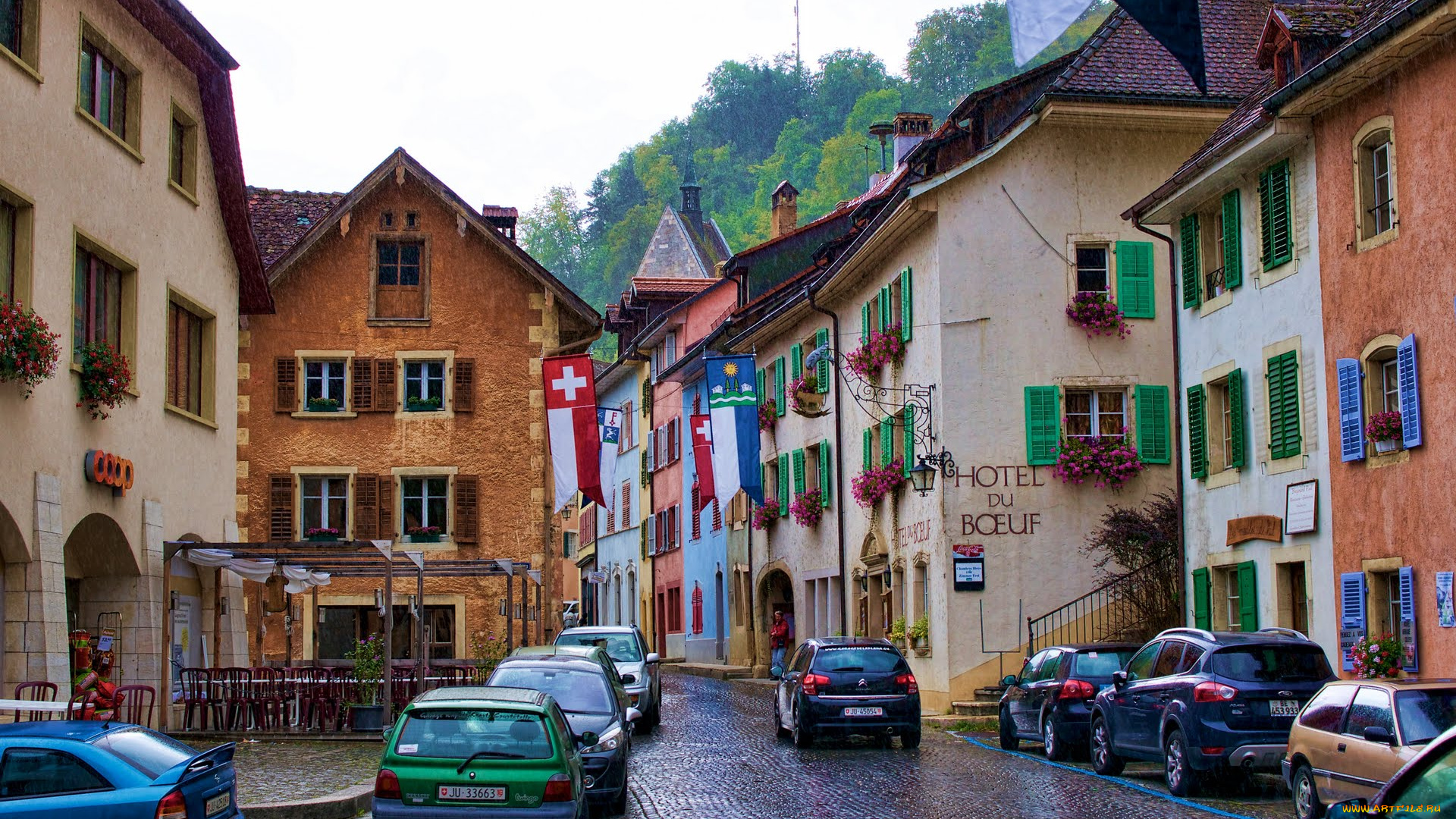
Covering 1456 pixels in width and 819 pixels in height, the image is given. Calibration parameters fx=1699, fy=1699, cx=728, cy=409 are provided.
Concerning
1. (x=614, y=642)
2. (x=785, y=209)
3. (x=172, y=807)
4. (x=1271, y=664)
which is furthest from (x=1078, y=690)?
(x=785, y=209)

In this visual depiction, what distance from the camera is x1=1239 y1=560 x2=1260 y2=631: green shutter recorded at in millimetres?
22203

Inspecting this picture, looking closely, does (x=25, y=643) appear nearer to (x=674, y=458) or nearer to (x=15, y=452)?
(x=15, y=452)

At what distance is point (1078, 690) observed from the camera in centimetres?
2027

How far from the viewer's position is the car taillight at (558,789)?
11.6 meters

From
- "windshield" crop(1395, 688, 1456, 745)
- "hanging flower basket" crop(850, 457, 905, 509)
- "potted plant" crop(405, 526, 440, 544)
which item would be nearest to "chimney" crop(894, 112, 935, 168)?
"hanging flower basket" crop(850, 457, 905, 509)

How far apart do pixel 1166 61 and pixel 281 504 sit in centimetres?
1928

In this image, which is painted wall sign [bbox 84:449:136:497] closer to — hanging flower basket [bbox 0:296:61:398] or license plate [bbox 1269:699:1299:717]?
hanging flower basket [bbox 0:296:61:398]

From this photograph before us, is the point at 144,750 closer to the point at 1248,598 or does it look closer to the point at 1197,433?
the point at 1248,598

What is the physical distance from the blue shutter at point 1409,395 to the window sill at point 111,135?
610 inches

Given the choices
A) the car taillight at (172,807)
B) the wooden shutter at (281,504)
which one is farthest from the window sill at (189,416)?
the car taillight at (172,807)

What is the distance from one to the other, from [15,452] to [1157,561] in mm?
17354

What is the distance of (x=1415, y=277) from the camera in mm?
18422

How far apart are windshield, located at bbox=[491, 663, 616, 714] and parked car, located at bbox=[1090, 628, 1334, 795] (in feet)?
18.1

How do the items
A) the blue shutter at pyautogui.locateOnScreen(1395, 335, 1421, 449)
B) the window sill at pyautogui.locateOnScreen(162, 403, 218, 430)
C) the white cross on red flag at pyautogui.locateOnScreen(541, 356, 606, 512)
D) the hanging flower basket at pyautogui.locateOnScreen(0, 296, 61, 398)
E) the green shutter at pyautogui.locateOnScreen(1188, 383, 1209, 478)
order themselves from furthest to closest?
the white cross on red flag at pyautogui.locateOnScreen(541, 356, 606, 512) < the green shutter at pyautogui.locateOnScreen(1188, 383, 1209, 478) < the window sill at pyautogui.locateOnScreen(162, 403, 218, 430) < the blue shutter at pyautogui.locateOnScreen(1395, 335, 1421, 449) < the hanging flower basket at pyautogui.locateOnScreen(0, 296, 61, 398)
